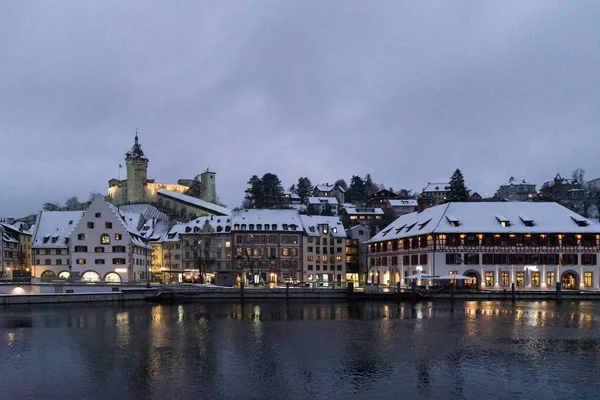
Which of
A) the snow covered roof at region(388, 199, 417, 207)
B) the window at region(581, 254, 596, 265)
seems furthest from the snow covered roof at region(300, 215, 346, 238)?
the snow covered roof at region(388, 199, 417, 207)

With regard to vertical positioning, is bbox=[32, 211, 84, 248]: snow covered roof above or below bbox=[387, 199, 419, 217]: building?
below

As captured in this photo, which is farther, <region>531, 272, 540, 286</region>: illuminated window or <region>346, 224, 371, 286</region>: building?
<region>346, 224, 371, 286</region>: building

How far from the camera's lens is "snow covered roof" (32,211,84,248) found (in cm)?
9394

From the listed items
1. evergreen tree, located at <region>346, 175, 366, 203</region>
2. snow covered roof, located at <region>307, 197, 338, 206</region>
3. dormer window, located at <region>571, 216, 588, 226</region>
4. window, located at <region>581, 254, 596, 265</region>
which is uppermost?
evergreen tree, located at <region>346, 175, 366, 203</region>

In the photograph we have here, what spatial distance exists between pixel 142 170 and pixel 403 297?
12367cm

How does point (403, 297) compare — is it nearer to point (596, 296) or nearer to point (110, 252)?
point (596, 296)

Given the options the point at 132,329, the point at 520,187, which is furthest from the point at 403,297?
the point at 520,187

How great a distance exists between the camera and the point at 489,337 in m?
41.6

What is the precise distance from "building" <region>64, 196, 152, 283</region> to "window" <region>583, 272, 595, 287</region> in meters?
72.8

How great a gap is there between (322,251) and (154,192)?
283 ft

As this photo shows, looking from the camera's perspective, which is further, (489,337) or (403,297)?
(403,297)

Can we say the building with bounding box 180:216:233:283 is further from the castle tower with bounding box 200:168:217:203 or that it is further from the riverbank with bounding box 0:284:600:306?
the castle tower with bounding box 200:168:217:203

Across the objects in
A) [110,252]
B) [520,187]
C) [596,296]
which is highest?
[520,187]

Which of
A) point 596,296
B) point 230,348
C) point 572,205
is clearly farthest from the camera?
point 572,205
